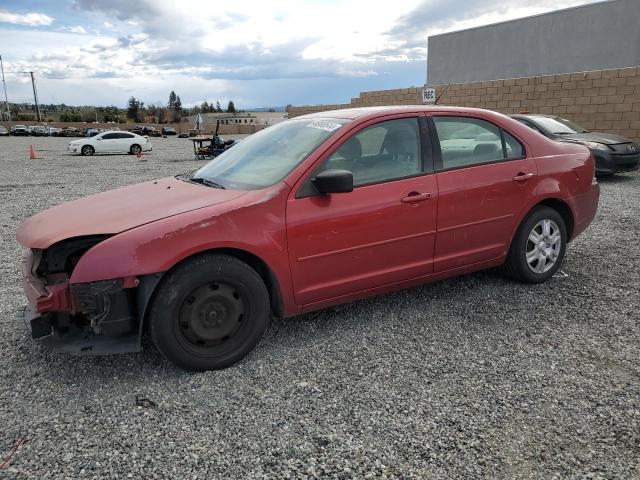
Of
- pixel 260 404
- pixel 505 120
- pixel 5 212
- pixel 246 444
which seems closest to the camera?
pixel 246 444

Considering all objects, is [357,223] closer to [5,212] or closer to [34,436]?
[34,436]

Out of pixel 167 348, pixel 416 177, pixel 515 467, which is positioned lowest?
pixel 515 467

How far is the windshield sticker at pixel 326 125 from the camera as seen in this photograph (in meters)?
3.61

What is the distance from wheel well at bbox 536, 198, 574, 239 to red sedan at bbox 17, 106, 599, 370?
2cm

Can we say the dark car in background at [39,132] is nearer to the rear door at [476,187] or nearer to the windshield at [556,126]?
the windshield at [556,126]

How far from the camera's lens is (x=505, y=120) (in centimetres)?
436

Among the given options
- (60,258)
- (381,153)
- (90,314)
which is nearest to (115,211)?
(60,258)

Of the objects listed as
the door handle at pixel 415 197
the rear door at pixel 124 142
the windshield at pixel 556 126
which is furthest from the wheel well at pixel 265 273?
the rear door at pixel 124 142

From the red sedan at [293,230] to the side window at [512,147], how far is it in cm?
1

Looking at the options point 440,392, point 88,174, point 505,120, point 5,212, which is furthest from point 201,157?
point 440,392

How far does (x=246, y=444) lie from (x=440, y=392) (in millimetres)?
1156

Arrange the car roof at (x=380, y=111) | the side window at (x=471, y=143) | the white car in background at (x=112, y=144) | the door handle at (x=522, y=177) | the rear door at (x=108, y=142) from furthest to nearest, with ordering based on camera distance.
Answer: the rear door at (x=108, y=142) < the white car in background at (x=112, y=144) < the door handle at (x=522, y=177) < the side window at (x=471, y=143) < the car roof at (x=380, y=111)

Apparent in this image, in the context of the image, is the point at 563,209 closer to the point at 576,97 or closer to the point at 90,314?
the point at 90,314

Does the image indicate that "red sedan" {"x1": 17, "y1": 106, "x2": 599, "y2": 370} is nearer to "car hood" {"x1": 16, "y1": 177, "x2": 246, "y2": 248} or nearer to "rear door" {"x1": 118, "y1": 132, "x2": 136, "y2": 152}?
"car hood" {"x1": 16, "y1": 177, "x2": 246, "y2": 248}
